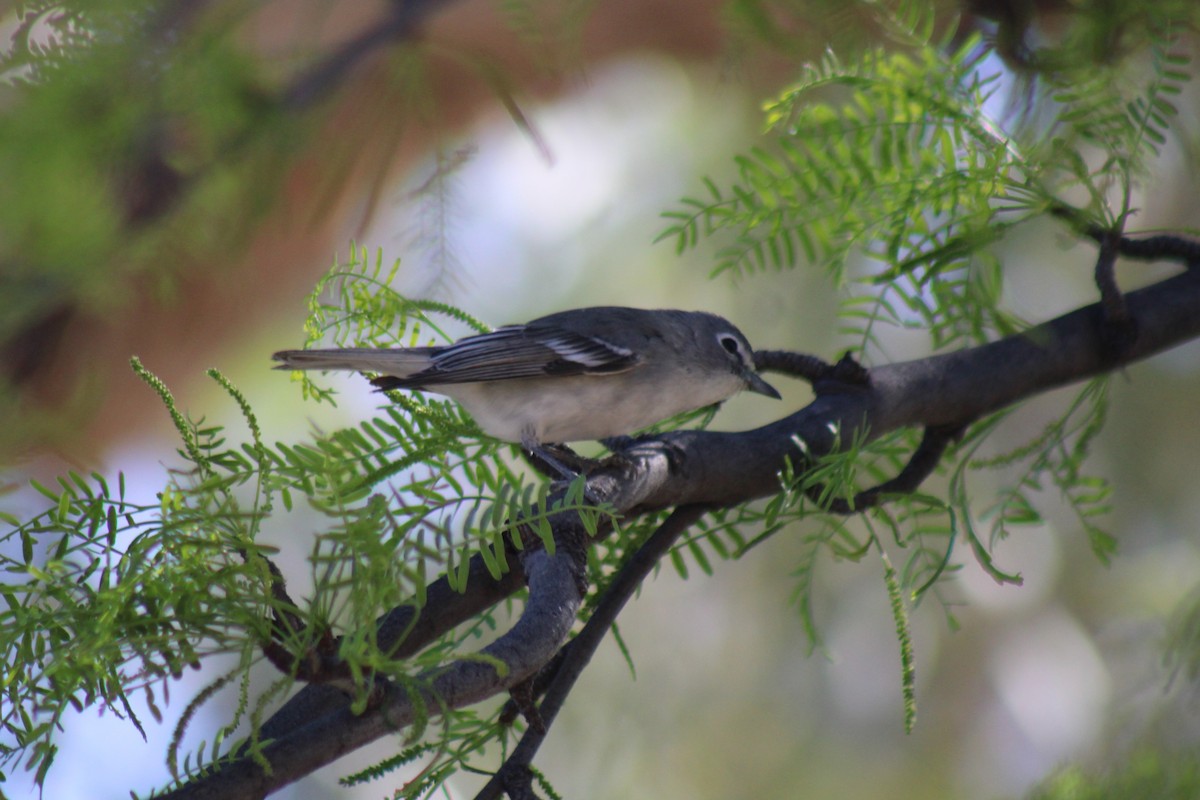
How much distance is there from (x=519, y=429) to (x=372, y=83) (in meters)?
0.36

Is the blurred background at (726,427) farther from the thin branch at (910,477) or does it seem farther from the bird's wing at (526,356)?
the thin branch at (910,477)

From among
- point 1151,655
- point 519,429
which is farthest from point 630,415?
point 1151,655

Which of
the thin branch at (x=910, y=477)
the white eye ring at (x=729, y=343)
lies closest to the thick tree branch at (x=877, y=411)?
the thin branch at (x=910, y=477)

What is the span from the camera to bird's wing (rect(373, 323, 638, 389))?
1053mm

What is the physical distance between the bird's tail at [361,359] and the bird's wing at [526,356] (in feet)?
0.05

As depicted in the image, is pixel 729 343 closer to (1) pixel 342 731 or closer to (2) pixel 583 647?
(2) pixel 583 647

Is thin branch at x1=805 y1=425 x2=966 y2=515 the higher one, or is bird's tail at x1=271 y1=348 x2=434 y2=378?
bird's tail at x1=271 y1=348 x2=434 y2=378

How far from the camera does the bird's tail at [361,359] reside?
833 mm

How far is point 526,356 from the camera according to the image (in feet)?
3.72

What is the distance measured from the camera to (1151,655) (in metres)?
0.60

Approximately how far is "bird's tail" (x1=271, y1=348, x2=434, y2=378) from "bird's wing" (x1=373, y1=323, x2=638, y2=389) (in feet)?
0.05

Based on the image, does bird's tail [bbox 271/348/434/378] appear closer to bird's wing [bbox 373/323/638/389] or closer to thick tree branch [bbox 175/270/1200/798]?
bird's wing [bbox 373/323/638/389]

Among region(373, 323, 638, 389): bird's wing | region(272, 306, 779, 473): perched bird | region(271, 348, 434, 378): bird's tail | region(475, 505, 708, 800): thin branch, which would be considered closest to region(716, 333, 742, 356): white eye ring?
region(272, 306, 779, 473): perched bird

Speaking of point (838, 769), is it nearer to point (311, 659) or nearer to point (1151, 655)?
point (1151, 655)
